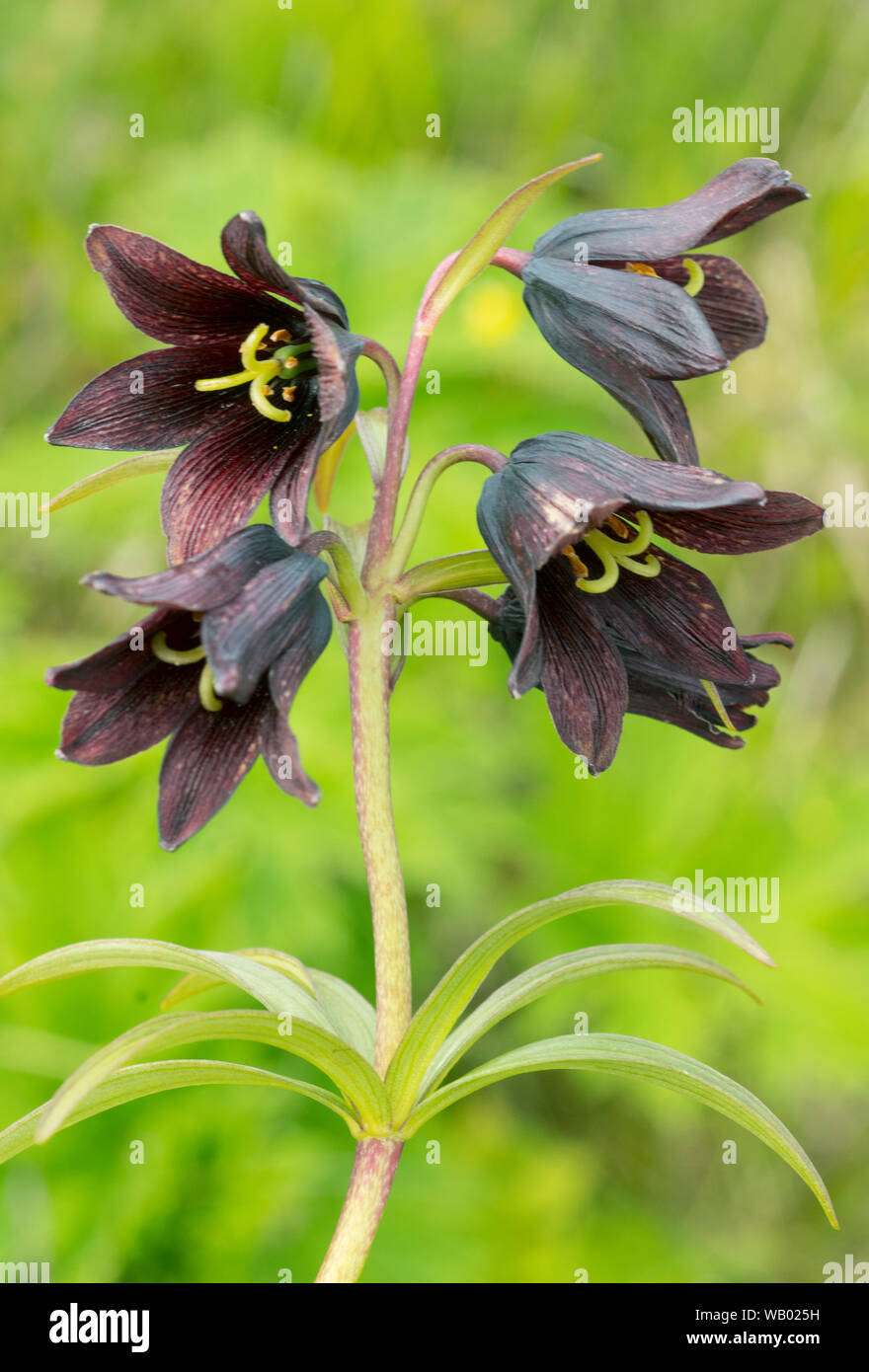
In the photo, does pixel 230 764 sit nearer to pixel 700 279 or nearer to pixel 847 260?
pixel 700 279

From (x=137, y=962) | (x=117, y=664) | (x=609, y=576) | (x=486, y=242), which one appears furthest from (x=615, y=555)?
(x=137, y=962)

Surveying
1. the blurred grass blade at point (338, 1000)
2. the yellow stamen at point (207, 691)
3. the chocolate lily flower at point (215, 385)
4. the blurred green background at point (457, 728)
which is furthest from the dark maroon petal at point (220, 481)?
the blurred green background at point (457, 728)

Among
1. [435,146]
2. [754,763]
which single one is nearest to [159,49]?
[435,146]

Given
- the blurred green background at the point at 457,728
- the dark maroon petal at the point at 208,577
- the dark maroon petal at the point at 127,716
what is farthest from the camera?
the blurred green background at the point at 457,728

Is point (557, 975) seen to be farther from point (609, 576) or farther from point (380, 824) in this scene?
point (609, 576)

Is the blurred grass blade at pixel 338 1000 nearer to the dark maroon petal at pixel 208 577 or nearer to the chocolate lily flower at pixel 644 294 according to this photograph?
the dark maroon petal at pixel 208 577

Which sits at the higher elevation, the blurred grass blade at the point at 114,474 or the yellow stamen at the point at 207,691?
the blurred grass blade at the point at 114,474
